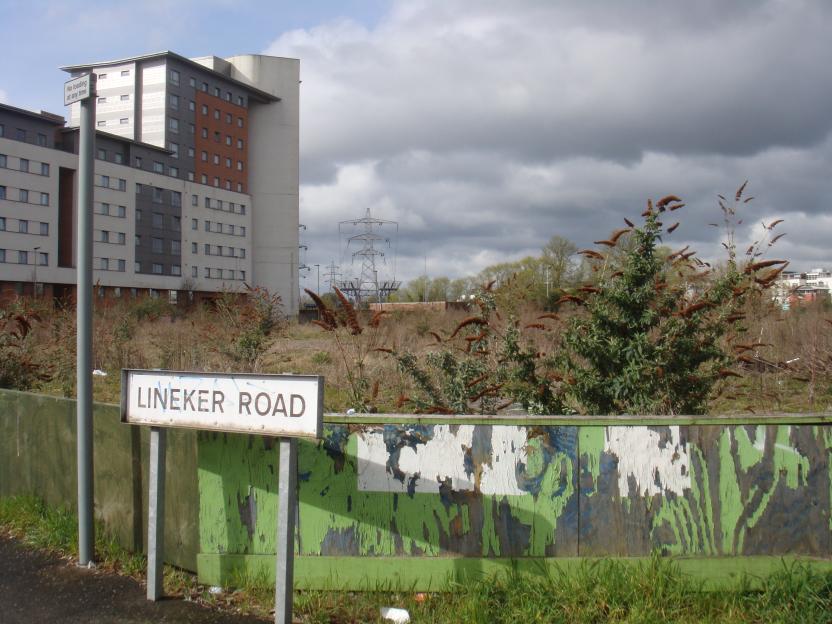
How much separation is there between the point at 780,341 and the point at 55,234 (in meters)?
63.3

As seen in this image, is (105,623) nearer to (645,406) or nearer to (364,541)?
(364,541)

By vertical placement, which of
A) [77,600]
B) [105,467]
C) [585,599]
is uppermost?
[105,467]

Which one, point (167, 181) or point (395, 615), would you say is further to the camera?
point (167, 181)

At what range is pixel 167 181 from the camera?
74.5 metres

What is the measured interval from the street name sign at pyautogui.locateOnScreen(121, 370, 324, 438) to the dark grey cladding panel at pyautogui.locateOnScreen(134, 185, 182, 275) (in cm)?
7205

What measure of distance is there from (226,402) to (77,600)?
65.5 inches

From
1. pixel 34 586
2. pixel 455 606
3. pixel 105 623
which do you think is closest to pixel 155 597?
pixel 105 623

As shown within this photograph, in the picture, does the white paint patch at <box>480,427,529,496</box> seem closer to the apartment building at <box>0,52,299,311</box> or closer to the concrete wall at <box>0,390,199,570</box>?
the concrete wall at <box>0,390,199,570</box>

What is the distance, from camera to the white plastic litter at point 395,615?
4367 mm

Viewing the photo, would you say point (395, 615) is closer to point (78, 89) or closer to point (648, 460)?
point (648, 460)

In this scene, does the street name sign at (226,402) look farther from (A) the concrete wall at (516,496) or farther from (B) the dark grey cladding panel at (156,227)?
(B) the dark grey cladding panel at (156,227)

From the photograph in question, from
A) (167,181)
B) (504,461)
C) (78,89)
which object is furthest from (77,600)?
(167,181)

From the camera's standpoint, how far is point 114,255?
230 ft

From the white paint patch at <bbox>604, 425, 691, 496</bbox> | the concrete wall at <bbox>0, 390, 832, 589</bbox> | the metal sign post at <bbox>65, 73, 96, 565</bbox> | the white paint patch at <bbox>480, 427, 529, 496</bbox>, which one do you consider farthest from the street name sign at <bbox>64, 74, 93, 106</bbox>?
the white paint patch at <bbox>604, 425, 691, 496</bbox>
